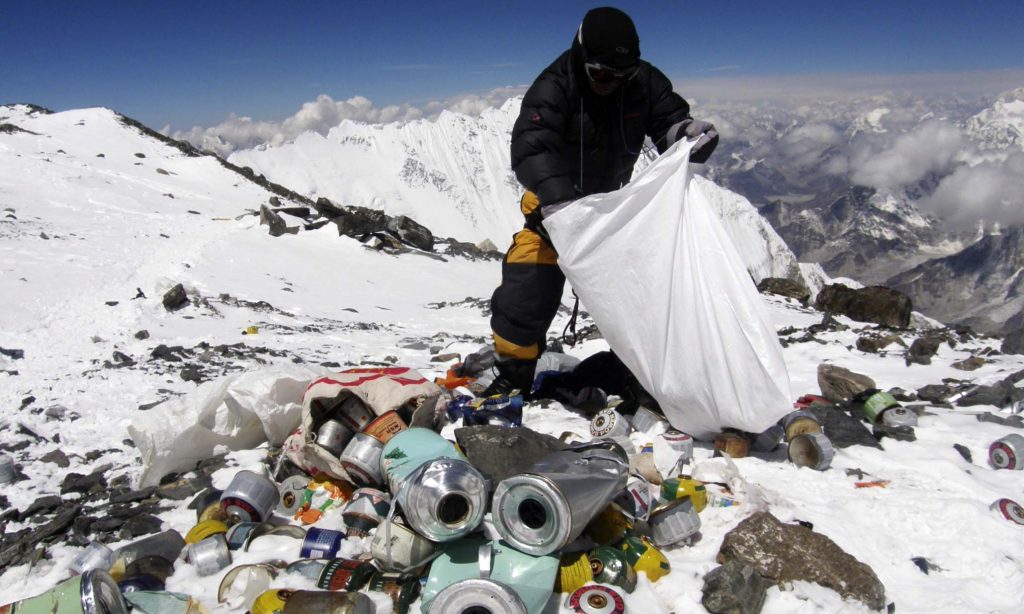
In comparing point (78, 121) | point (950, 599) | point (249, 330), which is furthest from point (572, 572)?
point (78, 121)

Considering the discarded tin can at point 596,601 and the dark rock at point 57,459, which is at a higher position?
the dark rock at point 57,459

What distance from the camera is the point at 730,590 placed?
2.34 metres

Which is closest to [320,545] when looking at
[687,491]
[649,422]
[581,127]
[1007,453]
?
[687,491]

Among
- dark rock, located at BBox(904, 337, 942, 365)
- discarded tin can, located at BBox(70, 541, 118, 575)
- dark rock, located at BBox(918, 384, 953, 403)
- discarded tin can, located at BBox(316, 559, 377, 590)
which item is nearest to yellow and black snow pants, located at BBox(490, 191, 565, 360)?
discarded tin can, located at BBox(316, 559, 377, 590)

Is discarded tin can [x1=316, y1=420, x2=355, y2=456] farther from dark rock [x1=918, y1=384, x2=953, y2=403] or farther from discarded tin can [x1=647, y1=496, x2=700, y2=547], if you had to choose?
dark rock [x1=918, y1=384, x2=953, y2=403]

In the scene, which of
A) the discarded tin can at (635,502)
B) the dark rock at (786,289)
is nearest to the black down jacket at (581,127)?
the discarded tin can at (635,502)

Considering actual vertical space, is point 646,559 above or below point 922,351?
above

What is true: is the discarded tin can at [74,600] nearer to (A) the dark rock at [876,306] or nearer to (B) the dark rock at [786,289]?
(A) the dark rock at [876,306]

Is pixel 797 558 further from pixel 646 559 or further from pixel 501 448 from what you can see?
pixel 501 448

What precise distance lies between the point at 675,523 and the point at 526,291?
1762 millimetres

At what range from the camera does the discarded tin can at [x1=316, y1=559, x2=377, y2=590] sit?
7.84 feet

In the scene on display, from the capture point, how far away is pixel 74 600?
2023 millimetres

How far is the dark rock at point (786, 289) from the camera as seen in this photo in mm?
13558

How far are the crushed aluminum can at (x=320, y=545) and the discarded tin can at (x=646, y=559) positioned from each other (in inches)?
48.7
